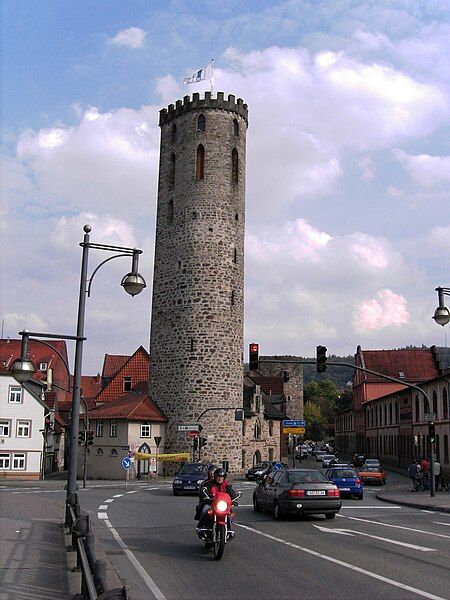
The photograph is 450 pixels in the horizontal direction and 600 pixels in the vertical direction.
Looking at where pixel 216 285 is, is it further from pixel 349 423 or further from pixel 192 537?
pixel 349 423

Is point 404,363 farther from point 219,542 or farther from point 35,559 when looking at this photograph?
point 35,559

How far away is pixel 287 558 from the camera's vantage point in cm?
1203

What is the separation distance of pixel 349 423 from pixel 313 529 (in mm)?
84708

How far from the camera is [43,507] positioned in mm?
23156

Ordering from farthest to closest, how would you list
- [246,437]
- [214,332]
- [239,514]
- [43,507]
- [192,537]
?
1. [246,437]
2. [214,332]
3. [43,507]
4. [239,514]
5. [192,537]

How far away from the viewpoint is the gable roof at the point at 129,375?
6397 cm

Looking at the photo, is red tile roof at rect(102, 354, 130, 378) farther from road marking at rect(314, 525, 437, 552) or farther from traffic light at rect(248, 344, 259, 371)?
road marking at rect(314, 525, 437, 552)

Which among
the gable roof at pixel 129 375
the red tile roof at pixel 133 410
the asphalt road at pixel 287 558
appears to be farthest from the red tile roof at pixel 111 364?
the asphalt road at pixel 287 558

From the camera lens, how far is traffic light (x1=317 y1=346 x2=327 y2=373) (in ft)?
91.0

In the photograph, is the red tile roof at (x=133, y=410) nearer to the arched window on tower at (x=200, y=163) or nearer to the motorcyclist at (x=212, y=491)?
the arched window on tower at (x=200, y=163)

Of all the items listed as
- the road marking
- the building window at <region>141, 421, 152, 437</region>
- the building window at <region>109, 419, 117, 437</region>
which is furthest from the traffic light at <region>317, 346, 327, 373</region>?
the building window at <region>109, 419, 117, 437</region>

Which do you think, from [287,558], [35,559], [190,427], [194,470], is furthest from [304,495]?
[190,427]

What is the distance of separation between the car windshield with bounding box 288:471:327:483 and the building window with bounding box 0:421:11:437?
3773 centimetres

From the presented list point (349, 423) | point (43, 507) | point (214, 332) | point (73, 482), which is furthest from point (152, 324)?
point (349, 423)
